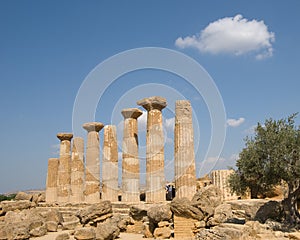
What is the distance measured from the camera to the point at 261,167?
12.4 metres

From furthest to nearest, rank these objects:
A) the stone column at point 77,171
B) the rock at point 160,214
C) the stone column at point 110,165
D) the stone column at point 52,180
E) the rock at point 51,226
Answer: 1. the stone column at point 52,180
2. the stone column at point 77,171
3. the stone column at point 110,165
4. the rock at point 51,226
5. the rock at point 160,214

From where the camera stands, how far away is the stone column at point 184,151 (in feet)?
60.0

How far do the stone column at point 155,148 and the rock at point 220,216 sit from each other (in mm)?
6881

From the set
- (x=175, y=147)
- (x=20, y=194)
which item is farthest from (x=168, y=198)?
(x=20, y=194)

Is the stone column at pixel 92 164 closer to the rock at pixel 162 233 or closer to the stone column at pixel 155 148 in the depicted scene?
the stone column at pixel 155 148

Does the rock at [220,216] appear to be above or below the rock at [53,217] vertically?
above

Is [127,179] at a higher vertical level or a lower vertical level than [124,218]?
higher

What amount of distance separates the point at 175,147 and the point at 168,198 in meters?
8.88

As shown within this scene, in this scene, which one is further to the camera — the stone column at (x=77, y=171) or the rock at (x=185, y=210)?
the stone column at (x=77, y=171)

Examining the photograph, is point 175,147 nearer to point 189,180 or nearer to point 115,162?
point 189,180

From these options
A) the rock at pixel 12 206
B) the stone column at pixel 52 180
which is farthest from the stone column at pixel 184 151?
the stone column at pixel 52 180

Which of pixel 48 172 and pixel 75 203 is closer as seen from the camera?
pixel 75 203

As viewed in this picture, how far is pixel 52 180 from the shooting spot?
2966 centimetres

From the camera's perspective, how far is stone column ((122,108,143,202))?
22.0 meters
